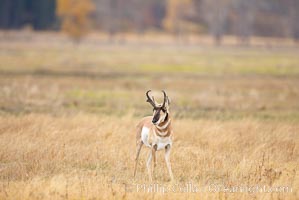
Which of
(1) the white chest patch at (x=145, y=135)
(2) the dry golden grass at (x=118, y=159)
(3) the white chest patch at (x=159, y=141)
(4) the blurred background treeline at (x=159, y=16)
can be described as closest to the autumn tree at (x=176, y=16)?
(4) the blurred background treeline at (x=159, y=16)

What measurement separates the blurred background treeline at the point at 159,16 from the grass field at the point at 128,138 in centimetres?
5038

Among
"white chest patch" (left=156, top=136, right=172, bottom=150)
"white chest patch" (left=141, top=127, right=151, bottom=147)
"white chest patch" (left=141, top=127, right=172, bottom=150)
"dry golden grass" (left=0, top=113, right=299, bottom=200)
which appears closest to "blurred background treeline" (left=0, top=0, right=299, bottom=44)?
"dry golden grass" (left=0, top=113, right=299, bottom=200)

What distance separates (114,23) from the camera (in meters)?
98.6

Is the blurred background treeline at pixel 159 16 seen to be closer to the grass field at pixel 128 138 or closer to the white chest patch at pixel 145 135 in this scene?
the grass field at pixel 128 138

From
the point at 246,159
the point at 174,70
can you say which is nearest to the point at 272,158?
the point at 246,159

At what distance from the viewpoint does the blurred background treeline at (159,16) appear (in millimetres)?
94031

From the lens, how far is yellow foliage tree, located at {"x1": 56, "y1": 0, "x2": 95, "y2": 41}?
8119cm

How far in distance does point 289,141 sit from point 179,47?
65170 mm

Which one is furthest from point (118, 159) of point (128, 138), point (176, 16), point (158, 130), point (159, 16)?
Result: point (159, 16)

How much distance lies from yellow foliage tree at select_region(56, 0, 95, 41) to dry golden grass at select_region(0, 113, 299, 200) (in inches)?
2481

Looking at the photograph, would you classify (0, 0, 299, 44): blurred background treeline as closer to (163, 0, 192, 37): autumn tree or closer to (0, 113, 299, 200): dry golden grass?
(163, 0, 192, 37): autumn tree

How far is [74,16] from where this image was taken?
84.8 meters

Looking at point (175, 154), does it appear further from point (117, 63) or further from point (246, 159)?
point (117, 63)

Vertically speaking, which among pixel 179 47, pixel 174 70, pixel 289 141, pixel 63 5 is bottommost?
pixel 289 141
